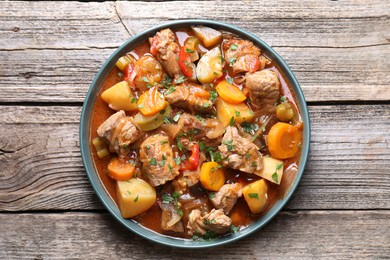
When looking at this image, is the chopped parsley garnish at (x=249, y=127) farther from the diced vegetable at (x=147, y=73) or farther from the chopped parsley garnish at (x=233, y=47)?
the diced vegetable at (x=147, y=73)

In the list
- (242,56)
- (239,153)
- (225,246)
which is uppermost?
(242,56)

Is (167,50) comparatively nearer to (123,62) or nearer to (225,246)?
(123,62)

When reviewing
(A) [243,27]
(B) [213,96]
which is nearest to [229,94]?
(B) [213,96]

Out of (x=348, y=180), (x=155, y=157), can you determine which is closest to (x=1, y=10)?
(x=155, y=157)

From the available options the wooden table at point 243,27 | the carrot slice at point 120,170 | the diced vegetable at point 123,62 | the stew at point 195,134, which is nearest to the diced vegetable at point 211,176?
the stew at point 195,134

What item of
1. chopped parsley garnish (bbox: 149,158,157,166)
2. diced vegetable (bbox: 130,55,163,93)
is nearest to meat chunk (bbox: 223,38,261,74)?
diced vegetable (bbox: 130,55,163,93)
